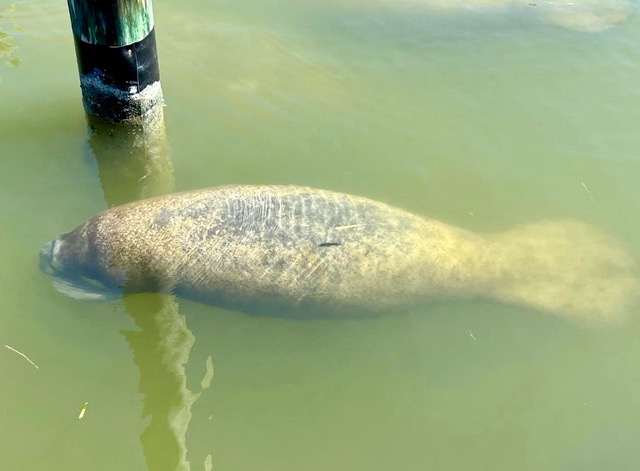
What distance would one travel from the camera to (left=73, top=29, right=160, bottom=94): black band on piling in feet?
19.3

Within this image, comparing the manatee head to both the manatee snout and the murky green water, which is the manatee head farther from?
the murky green water

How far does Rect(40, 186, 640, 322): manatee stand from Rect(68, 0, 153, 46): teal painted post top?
1453 millimetres

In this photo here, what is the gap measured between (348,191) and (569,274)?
2.20 metres

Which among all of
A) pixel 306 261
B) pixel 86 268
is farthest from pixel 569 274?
pixel 86 268

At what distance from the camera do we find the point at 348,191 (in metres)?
6.62

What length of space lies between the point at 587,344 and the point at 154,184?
13.8 ft

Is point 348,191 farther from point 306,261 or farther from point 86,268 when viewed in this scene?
point 86,268

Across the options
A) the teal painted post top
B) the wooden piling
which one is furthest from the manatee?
the teal painted post top

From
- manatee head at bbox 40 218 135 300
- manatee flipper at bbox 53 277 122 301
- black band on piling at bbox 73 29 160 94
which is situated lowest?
manatee flipper at bbox 53 277 122 301

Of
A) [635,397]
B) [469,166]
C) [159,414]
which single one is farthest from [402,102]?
[159,414]

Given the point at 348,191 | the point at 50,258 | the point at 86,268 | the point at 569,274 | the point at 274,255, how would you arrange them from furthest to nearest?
the point at 348,191, the point at 569,274, the point at 50,258, the point at 86,268, the point at 274,255

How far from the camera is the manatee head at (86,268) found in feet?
17.6

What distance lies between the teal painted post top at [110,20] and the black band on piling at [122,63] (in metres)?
0.07

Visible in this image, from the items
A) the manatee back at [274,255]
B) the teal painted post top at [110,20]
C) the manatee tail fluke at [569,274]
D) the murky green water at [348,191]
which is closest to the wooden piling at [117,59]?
the teal painted post top at [110,20]
